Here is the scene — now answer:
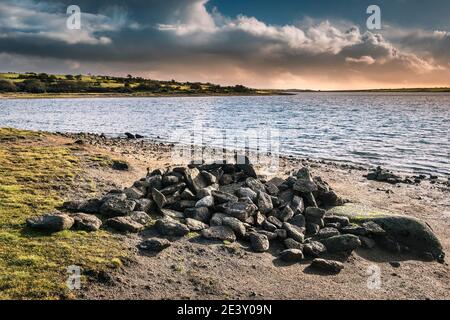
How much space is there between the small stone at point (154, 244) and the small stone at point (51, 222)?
94.6 inches

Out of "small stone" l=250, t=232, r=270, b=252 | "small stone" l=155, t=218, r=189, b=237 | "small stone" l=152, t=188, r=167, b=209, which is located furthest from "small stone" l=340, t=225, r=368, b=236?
"small stone" l=152, t=188, r=167, b=209

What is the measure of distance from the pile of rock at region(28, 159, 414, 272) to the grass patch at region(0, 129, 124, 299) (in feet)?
2.27

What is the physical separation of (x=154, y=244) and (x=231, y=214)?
136 inches

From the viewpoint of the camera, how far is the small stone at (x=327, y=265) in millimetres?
Result: 12258

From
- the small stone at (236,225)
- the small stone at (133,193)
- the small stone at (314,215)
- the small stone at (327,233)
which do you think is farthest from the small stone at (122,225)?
the small stone at (314,215)

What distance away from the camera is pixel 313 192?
17422 millimetres

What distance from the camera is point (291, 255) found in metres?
12.7

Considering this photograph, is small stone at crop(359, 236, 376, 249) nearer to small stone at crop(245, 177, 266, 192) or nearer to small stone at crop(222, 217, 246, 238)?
small stone at crop(222, 217, 246, 238)

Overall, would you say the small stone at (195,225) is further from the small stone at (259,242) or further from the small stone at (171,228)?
the small stone at (259,242)
